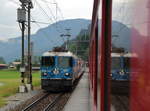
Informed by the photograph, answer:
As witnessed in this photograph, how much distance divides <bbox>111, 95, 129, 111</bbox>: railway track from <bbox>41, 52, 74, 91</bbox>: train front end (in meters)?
22.9

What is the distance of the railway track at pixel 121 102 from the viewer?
6.58 feet

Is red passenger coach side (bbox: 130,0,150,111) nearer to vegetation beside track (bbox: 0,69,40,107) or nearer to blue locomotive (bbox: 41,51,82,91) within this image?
vegetation beside track (bbox: 0,69,40,107)

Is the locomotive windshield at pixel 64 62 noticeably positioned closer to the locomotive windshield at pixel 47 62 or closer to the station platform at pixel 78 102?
the locomotive windshield at pixel 47 62

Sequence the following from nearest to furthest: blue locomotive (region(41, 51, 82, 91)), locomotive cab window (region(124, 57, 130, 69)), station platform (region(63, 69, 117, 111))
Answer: locomotive cab window (region(124, 57, 130, 69)), station platform (region(63, 69, 117, 111)), blue locomotive (region(41, 51, 82, 91))

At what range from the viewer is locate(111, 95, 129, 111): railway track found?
2.01 meters

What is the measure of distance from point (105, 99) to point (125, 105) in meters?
1.04

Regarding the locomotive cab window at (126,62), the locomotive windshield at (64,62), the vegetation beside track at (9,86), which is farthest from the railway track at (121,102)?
the locomotive windshield at (64,62)

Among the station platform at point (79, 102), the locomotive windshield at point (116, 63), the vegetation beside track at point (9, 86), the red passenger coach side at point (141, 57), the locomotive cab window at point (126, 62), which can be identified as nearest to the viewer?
the red passenger coach side at point (141, 57)

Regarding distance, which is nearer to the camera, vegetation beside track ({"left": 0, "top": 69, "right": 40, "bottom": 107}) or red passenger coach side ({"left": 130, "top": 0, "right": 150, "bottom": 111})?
red passenger coach side ({"left": 130, "top": 0, "right": 150, "bottom": 111})

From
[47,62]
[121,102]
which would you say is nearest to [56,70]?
[47,62]

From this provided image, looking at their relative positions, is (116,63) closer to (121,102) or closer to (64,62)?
(121,102)

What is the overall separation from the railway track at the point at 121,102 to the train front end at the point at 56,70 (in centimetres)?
2288

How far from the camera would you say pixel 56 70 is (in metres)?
25.3

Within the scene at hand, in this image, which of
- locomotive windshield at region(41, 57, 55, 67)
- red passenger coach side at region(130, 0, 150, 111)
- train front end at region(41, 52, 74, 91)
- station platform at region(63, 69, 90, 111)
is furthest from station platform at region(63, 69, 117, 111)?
red passenger coach side at region(130, 0, 150, 111)
